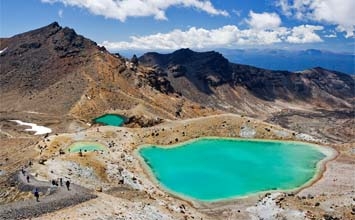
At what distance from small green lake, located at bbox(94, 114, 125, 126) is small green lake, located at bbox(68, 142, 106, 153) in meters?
51.5

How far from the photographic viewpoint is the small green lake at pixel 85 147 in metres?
82.8

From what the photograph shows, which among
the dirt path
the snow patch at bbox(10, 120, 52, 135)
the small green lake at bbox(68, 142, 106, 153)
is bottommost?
the snow patch at bbox(10, 120, 52, 135)

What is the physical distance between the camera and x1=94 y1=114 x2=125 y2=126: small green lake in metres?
140

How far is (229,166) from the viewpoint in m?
80.9

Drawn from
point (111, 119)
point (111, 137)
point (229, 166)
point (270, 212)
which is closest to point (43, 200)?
point (270, 212)

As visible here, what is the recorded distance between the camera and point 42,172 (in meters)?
61.8

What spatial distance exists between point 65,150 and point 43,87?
103m

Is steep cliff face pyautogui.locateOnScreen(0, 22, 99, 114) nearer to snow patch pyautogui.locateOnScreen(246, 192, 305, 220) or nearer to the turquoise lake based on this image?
the turquoise lake

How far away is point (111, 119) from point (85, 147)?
6029 cm

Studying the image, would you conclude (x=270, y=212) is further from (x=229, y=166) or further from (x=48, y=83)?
(x=48, y=83)

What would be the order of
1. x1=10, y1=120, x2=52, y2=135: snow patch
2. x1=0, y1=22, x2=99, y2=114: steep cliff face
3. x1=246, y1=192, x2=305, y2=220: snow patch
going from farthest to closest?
x1=0, y1=22, x2=99, y2=114: steep cliff face
x1=10, y1=120, x2=52, y2=135: snow patch
x1=246, y1=192, x2=305, y2=220: snow patch

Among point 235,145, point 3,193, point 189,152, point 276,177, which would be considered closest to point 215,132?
point 235,145

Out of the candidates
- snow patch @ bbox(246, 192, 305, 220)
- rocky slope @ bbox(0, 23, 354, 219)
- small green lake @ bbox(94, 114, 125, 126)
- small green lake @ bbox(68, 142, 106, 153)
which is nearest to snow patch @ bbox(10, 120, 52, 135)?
rocky slope @ bbox(0, 23, 354, 219)

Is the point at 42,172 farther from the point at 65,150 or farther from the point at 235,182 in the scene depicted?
the point at 235,182
